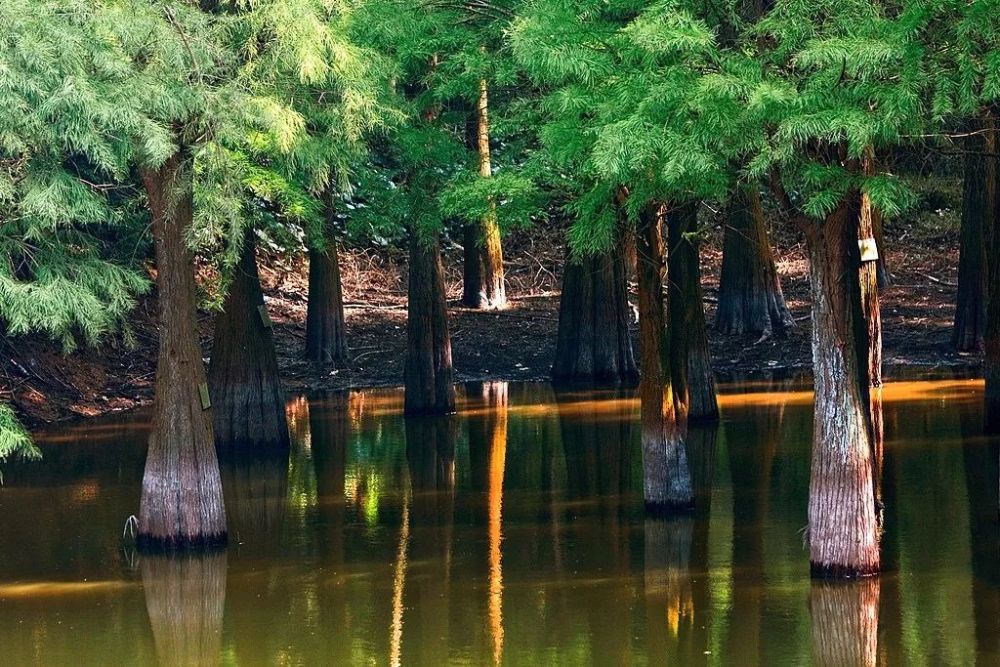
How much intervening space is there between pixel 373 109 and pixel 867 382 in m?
6.17

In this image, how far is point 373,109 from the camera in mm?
16297

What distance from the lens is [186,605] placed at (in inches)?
546

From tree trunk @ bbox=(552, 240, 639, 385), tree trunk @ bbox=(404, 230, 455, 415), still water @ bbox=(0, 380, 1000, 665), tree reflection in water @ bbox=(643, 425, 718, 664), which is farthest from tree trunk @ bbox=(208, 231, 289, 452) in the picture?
tree trunk @ bbox=(552, 240, 639, 385)

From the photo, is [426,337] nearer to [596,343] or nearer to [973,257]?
[596,343]

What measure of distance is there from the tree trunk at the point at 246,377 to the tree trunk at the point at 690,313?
6230mm

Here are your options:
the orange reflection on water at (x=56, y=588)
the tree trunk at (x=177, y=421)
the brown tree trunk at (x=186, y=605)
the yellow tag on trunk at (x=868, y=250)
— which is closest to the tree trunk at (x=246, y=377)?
A: the tree trunk at (x=177, y=421)

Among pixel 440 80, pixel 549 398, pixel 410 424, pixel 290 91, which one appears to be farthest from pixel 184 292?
pixel 549 398

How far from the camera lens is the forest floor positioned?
2717 cm

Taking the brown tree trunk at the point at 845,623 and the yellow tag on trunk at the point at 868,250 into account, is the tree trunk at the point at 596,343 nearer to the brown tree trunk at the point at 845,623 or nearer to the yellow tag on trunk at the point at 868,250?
the yellow tag on trunk at the point at 868,250

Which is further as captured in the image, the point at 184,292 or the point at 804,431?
the point at 804,431

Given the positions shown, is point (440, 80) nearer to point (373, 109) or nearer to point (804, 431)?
point (373, 109)

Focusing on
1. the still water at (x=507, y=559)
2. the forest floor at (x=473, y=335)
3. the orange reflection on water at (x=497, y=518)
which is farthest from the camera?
the forest floor at (x=473, y=335)

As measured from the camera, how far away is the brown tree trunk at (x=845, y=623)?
11.7 metres

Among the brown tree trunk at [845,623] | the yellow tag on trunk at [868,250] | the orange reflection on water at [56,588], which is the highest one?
the yellow tag on trunk at [868,250]
